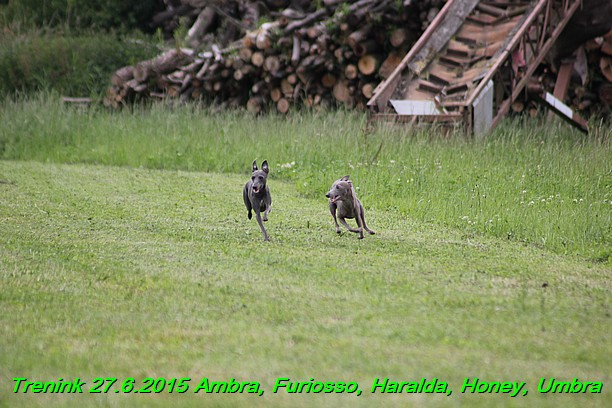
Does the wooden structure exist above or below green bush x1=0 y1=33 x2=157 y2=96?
above

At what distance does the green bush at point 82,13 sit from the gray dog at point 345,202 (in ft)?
73.8

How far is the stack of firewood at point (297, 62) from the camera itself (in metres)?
18.0

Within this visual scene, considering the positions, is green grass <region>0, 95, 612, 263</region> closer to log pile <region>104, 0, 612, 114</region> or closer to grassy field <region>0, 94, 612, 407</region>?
grassy field <region>0, 94, 612, 407</region>

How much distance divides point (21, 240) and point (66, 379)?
407 cm

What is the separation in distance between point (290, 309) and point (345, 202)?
8.42 ft

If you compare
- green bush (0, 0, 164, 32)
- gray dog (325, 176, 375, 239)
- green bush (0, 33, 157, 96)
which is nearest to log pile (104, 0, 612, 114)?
green bush (0, 33, 157, 96)

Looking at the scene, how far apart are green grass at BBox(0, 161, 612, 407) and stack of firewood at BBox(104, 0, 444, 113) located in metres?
9.66

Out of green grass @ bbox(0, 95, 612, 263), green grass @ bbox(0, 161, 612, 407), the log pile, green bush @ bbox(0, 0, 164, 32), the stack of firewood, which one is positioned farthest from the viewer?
green bush @ bbox(0, 0, 164, 32)

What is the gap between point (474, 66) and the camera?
15445mm

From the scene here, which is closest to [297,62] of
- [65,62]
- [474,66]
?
[474,66]

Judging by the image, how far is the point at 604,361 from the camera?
14.0 feet

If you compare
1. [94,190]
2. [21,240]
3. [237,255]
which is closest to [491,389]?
[237,255]

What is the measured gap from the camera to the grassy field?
13.5 feet

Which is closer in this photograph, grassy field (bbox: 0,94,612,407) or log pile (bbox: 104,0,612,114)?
grassy field (bbox: 0,94,612,407)
